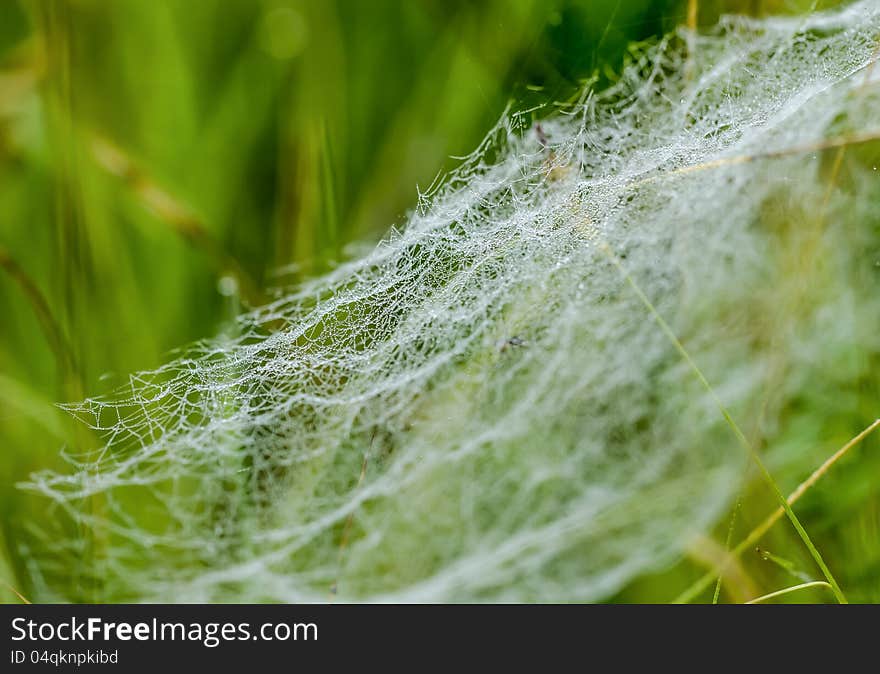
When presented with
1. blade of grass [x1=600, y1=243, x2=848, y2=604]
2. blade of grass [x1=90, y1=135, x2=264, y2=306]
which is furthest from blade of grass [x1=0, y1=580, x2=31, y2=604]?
blade of grass [x1=600, y1=243, x2=848, y2=604]

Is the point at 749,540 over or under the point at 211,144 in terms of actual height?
under

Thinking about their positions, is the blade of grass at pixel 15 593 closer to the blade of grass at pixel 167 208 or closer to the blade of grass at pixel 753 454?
the blade of grass at pixel 167 208

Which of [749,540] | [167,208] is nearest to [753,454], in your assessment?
[749,540]

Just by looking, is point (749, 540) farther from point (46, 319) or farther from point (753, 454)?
point (46, 319)

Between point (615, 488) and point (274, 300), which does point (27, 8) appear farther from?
point (615, 488)

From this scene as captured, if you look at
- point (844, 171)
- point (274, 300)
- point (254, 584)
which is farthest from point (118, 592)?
point (844, 171)

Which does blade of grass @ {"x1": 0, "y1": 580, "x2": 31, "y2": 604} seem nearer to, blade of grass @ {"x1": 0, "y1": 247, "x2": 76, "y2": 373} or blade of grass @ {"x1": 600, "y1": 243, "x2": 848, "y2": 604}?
blade of grass @ {"x1": 0, "y1": 247, "x2": 76, "y2": 373}

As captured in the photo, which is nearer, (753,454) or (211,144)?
(753,454)

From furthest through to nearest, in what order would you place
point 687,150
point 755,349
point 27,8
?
point 755,349
point 27,8
point 687,150
